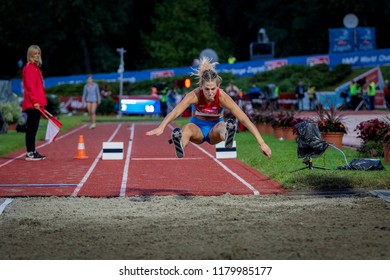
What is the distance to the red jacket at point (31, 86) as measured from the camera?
19734 millimetres

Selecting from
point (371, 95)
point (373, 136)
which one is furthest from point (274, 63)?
point (373, 136)

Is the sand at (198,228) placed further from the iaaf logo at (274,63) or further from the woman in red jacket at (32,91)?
the iaaf logo at (274,63)

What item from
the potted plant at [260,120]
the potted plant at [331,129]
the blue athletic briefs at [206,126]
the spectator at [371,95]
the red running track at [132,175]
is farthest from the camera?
the spectator at [371,95]

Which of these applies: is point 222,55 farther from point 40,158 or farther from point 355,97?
point 40,158

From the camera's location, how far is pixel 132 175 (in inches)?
672

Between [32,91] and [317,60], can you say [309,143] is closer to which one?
[32,91]

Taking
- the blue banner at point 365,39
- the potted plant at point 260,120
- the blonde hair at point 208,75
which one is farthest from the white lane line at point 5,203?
the blue banner at point 365,39

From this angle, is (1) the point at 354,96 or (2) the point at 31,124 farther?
(1) the point at 354,96

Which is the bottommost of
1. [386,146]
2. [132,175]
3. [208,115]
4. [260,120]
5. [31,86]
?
[132,175]

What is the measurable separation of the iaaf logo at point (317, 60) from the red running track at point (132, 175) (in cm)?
4031

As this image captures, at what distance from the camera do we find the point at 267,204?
1261cm

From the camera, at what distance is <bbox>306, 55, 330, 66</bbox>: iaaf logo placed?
62987mm

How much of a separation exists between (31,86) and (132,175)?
397 cm

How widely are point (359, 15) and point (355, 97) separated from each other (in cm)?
2839
